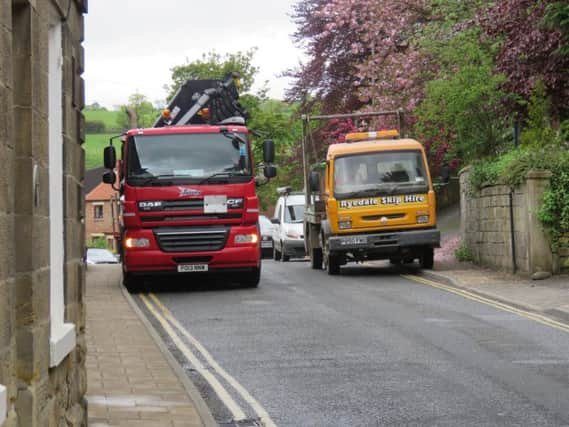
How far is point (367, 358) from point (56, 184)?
545cm

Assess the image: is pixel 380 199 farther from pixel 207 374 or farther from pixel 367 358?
pixel 207 374

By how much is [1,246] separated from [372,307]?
12287 mm

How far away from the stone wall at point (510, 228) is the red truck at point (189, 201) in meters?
4.63

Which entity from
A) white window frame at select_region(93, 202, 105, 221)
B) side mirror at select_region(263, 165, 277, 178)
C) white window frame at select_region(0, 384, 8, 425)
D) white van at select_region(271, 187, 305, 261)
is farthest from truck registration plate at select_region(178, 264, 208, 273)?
white window frame at select_region(93, 202, 105, 221)

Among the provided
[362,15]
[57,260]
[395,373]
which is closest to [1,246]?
[57,260]

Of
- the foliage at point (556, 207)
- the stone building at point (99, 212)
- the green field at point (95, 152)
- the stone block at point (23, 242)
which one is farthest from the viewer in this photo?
the green field at point (95, 152)

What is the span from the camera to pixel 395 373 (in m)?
10.3

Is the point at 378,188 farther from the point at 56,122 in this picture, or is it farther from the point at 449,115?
the point at 56,122

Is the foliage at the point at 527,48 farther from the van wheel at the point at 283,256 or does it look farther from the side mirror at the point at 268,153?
the van wheel at the point at 283,256

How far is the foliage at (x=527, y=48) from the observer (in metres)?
20.4

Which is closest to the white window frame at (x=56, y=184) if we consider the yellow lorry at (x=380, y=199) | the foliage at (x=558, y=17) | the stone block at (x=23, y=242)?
the stone block at (x=23, y=242)

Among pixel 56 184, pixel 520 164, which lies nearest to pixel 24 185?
pixel 56 184

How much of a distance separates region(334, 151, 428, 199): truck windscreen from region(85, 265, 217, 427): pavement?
27.3 feet

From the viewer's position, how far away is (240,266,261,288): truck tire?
2021 centimetres
